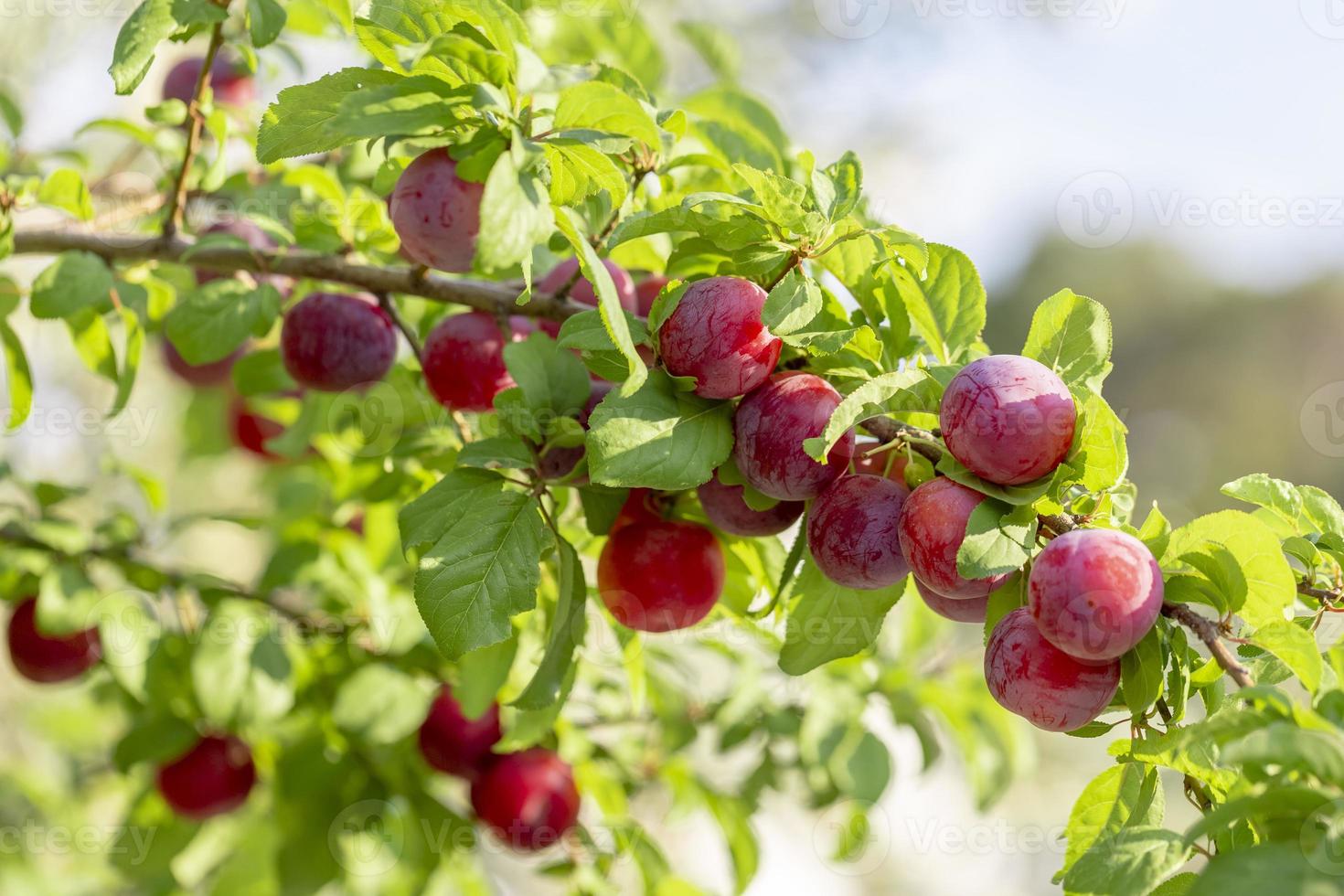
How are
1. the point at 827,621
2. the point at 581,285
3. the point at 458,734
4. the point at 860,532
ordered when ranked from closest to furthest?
the point at 860,532
the point at 827,621
the point at 581,285
the point at 458,734

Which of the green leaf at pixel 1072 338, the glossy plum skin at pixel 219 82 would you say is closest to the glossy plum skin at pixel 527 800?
the green leaf at pixel 1072 338

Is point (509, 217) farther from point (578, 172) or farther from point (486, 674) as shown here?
A: point (486, 674)

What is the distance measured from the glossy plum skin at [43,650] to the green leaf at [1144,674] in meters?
1.22

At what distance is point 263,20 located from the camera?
2.60 ft

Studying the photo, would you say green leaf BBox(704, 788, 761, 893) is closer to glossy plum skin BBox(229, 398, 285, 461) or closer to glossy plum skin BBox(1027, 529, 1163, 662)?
glossy plum skin BBox(1027, 529, 1163, 662)

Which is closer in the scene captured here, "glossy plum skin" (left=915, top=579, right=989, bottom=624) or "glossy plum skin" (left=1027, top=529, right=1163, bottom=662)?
"glossy plum skin" (left=1027, top=529, right=1163, bottom=662)

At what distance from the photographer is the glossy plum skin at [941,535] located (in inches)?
23.9

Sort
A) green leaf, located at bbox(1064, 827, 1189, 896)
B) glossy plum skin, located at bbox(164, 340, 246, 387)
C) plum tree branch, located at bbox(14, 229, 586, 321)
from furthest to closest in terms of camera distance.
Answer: glossy plum skin, located at bbox(164, 340, 246, 387) < plum tree branch, located at bbox(14, 229, 586, 321) < green leaf, located at bbox(1064, 827, 1189, 896)

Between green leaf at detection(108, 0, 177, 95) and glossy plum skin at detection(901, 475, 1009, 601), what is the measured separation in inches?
23.0

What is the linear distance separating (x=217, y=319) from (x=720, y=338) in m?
0.53

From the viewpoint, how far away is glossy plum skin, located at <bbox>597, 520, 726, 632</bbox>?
31.2 inches

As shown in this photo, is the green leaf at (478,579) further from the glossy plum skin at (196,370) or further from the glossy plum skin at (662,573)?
the glossy plum skin at (196,370)

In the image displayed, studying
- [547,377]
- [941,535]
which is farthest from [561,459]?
[941,535]

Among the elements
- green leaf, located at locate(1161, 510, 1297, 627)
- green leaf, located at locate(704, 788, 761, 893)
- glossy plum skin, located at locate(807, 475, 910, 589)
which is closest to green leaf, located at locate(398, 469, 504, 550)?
glossy plum skin, located at locate(807, 475, 910, 589)
